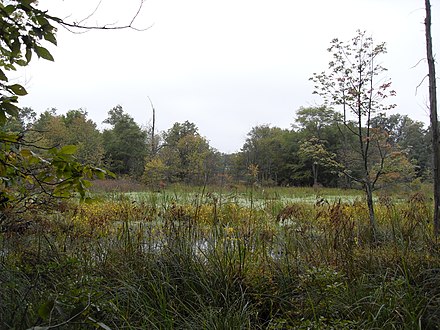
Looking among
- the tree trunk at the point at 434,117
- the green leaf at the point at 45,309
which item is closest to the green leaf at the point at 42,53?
the green leaf at the point at 45,309

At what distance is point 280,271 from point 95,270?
1401mm

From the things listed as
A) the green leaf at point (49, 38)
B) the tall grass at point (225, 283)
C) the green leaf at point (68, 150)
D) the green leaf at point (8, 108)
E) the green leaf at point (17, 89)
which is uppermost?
the green leaf at point (49, 38)

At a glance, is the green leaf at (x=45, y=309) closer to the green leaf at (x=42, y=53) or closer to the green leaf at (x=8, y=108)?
the green leaf at (x=8, y=108)

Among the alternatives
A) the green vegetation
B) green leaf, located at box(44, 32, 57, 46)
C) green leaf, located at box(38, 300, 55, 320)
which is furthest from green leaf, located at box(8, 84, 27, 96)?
green leaf, located at box(38, 300, 55, 320)

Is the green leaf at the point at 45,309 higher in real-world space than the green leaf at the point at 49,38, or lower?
lower

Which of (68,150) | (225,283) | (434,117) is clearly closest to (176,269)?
(225,283)

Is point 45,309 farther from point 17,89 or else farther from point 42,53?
point 42,53

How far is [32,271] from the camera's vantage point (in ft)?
8.78

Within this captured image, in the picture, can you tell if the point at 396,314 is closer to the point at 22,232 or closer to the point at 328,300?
the point at 328,300

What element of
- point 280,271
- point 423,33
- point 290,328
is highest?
point 423,33

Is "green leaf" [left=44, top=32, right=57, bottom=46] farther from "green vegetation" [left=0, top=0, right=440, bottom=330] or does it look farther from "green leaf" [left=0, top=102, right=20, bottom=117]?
"green leaf" [left=0, top=102, right=20, bottom=117]

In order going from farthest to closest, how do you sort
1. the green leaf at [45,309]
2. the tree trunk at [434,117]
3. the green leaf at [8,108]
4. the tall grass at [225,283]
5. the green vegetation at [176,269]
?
the tree trunk at [434,117]
the tall grass at [225,283]
the green vegetation at [176,269]
the green leaf at [8,108]
the green leaf at [45,309]

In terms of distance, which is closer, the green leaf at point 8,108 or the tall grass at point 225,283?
the green leaf at point 8,108

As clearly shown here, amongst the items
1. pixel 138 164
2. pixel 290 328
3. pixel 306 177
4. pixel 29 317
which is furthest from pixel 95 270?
pixel 306 177
